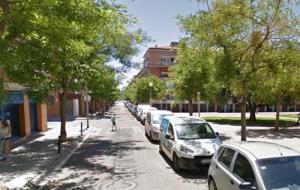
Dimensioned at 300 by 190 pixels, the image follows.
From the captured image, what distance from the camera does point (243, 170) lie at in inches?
221

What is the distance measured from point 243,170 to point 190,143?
4702 mm

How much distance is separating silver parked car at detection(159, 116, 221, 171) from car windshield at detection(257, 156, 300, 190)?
435 centimetres

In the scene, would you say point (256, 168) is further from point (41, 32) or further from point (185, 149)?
point (41, 32)

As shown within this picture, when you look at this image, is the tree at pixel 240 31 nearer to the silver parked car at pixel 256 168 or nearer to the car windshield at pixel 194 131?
the car windshield at pixel 194 131

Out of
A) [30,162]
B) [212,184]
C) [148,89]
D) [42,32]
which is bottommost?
[30,162]

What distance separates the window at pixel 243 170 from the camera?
533 cm

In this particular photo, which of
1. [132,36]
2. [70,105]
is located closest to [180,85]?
[132,36]

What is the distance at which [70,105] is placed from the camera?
5147 cm

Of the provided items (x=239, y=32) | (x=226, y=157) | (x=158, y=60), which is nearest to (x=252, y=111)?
(x=239, y=32)

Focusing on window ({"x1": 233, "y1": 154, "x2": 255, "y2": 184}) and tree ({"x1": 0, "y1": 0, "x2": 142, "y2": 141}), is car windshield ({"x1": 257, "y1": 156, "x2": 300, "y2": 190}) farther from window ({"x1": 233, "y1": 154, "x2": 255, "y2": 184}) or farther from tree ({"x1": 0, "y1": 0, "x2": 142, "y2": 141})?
tree ({"x1": 0, "y1": 0, "x2": 142, "y2": 141})

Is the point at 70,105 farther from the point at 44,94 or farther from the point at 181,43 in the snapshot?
the point at 181,43

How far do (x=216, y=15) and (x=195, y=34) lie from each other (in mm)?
1106

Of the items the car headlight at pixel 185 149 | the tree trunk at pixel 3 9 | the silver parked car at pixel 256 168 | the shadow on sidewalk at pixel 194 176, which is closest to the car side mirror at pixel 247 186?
the silver parked car at pixel 256 168

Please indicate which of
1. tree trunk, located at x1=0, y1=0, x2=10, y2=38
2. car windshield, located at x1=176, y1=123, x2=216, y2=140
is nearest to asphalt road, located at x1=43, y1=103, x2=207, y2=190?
car windshield, located at x1=176, y1=123, x2=216, y2=140
